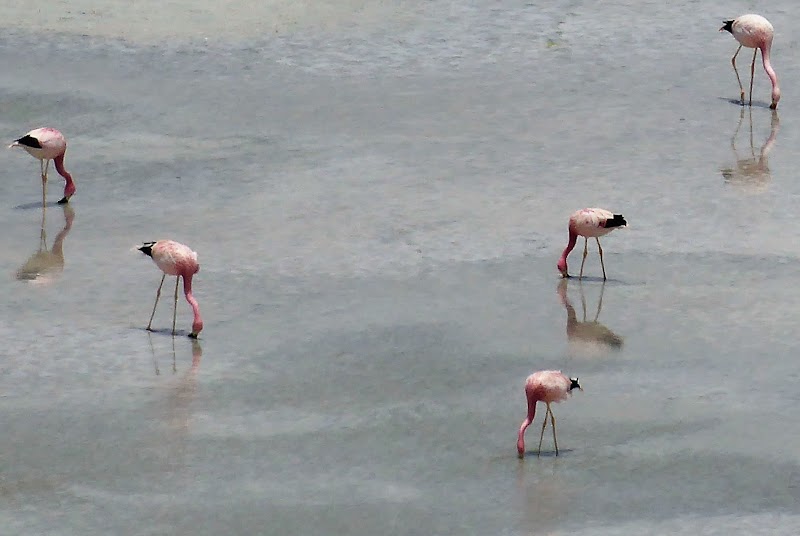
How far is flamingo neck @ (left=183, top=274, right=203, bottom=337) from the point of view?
389 inches

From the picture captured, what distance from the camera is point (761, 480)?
8156mm

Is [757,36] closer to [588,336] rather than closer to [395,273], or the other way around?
[395,273]

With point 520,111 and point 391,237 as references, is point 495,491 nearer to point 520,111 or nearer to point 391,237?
point 391,237

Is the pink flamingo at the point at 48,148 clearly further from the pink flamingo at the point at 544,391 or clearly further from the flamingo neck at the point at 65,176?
the pink flamingo at the point at 544,391

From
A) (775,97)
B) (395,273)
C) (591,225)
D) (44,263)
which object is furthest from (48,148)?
(775,97)

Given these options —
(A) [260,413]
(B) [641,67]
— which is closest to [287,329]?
(A) [260,413]

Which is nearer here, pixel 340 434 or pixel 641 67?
pixel 340 434

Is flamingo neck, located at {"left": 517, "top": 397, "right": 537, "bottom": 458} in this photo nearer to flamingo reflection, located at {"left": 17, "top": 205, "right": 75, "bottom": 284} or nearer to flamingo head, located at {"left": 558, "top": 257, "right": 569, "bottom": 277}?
flamingo head, located at {"left": 558, "top": 257, "right": 569, "bottom": 277}

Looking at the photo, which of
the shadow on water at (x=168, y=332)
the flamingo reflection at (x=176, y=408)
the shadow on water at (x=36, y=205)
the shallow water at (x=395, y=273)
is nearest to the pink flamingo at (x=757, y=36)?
the shallow water at (x=395, y=273)

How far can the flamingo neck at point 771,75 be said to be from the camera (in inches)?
558

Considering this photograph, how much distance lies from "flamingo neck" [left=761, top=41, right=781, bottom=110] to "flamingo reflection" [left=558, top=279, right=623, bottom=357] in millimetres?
4592

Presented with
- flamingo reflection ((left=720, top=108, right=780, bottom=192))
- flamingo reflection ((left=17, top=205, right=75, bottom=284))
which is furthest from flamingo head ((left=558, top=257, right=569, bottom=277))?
flamingo reflection ((left=17, top=205, right=75, bottom=284))

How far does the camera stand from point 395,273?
1091cm

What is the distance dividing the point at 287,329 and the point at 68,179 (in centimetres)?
319
